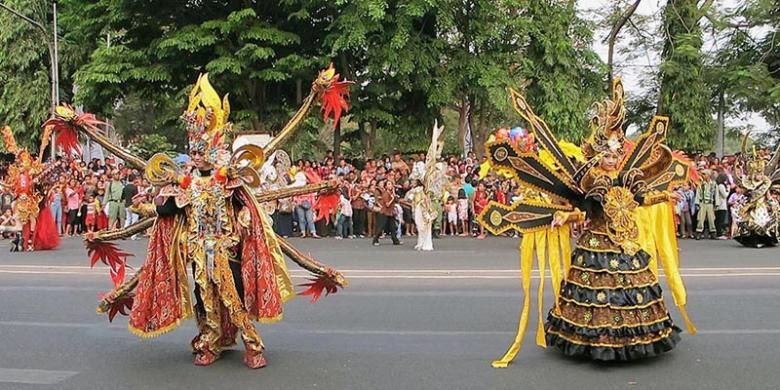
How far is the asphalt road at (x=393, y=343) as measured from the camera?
228 inches

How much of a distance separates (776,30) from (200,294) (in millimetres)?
24409

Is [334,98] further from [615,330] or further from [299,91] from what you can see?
[299,91]

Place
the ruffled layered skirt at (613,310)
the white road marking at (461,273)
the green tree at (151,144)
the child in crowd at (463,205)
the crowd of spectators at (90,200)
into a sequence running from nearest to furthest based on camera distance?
the ruffled layered skirt at (613,310), the white road marking at (461,273), the child in crowd at (463,205), the crowd of spectators at (90,200), the green tree at (151,144)

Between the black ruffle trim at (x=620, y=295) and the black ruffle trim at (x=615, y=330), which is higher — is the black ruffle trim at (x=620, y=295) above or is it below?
above

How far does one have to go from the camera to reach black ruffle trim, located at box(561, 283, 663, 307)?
580 cm

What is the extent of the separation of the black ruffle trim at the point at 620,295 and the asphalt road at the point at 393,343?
22.0 inches

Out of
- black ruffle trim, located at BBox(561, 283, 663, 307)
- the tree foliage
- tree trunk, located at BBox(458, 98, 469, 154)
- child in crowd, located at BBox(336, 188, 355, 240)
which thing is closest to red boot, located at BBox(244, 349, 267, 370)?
black ruffle trim, located at BBox(561, 283, 663, 307)

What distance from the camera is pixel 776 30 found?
24578mm

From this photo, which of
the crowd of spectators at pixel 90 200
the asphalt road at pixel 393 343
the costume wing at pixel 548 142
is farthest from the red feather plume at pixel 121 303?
the crowd of spectators at pixel 90 200

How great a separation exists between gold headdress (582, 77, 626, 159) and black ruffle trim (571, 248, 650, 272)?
827mm

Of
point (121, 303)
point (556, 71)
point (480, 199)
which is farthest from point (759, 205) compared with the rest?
point (121, 303)

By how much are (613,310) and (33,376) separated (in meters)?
4.73

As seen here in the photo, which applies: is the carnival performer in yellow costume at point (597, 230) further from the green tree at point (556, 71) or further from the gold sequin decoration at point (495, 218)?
the green tree at point (556, 71)

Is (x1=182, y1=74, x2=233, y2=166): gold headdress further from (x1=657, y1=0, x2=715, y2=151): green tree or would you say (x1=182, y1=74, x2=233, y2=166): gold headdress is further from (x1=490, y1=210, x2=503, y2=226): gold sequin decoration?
(x1=657, y1=0, x2=715, y2=151): green tree
